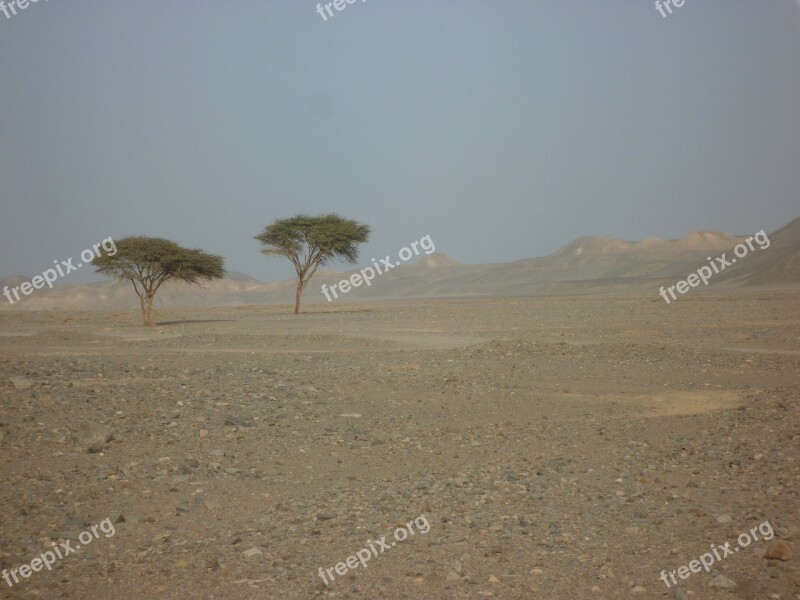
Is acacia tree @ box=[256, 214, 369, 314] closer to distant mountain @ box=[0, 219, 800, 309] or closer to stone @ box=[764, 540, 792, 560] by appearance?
stone @ box=[764, 540, 792, 560]

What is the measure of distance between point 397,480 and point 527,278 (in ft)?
522

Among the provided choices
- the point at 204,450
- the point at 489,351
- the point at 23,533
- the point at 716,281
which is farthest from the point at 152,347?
the point at 716,281

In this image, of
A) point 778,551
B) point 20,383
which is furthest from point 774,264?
point 778,551

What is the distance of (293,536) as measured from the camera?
5676mm

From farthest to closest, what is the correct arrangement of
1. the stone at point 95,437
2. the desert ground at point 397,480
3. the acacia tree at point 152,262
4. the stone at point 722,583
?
the acacia tree at point 152,262, the stone at point 95,437, the desert ground at point 397,480, the stone at point 722,583

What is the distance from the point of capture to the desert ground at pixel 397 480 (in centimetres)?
500

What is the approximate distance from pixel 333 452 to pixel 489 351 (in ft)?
35.0

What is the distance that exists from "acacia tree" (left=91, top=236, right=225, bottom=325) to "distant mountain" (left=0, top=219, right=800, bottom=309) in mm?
82636

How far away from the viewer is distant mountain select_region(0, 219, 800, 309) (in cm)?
12194

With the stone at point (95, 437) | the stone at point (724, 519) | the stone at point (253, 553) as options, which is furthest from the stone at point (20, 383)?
the stone at point (724, 519)

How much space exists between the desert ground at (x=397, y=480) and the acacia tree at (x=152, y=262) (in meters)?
25.6

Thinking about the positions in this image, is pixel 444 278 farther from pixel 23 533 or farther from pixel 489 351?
pixel 23 533

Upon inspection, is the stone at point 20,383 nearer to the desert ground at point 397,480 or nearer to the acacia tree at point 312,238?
the desert ground at point 397,480

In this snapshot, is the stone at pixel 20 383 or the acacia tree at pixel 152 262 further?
the acacia tree at pixel 152 262
